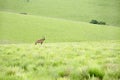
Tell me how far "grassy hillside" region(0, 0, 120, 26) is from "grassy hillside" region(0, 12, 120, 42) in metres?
14.1

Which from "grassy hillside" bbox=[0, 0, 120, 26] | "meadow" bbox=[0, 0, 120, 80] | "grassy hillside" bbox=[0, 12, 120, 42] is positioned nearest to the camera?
"meadow" bbox=[0, 0, 120, 80]

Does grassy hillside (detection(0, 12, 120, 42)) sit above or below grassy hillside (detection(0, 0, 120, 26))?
below

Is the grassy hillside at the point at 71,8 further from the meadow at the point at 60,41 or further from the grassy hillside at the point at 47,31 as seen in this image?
the grassy hillside at the point at 47,31

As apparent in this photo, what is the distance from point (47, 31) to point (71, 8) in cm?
2574

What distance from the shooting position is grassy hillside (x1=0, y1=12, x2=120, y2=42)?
33.0 metres

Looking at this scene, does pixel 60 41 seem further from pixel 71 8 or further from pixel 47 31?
pixel 71 8

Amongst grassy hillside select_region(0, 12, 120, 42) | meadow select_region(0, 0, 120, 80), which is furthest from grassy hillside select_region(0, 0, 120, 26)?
grassy hillside select_region(0, 12, 120, 42)

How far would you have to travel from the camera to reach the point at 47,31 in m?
36.5

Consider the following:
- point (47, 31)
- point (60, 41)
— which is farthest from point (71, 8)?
point (60, 41)

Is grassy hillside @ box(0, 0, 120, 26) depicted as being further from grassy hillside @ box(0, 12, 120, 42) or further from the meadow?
grassy hillside @ box(0, 12, 120, 42)

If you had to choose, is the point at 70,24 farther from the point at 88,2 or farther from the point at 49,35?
the point at 88,2

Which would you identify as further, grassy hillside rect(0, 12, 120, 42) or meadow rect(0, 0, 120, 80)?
grassy hillside rect(0, 12, 120, 42)

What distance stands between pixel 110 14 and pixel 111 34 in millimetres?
20759

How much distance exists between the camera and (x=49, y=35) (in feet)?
114
